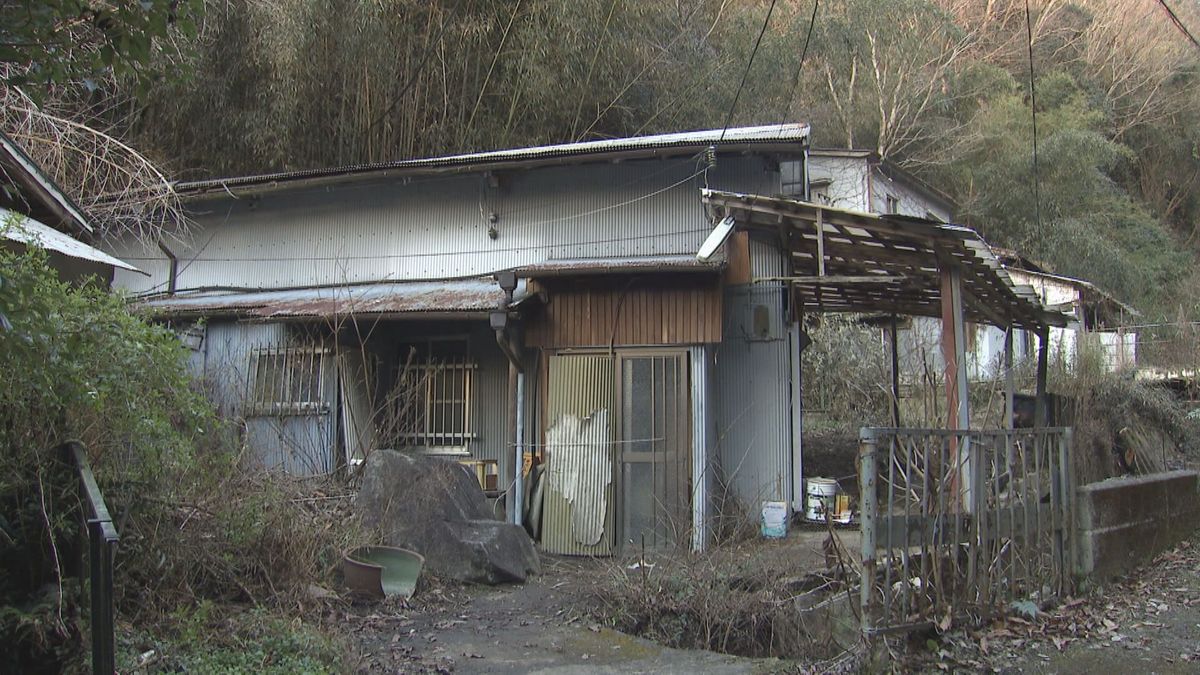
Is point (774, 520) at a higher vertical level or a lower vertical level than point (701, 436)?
lower

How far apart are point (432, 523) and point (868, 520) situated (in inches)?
167

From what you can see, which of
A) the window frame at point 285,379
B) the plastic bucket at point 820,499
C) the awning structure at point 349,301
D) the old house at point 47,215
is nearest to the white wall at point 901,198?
the plastic bucket at point 820,499

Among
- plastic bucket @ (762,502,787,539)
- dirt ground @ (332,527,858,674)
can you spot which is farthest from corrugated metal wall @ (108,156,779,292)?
dirt ground @ (332,527,858,674)

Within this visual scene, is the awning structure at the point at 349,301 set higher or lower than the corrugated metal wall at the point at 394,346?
higher

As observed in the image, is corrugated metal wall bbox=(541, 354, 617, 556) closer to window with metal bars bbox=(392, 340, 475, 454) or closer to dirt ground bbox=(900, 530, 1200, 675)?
window with metal bars bbox=(392, 340, 475, 454)

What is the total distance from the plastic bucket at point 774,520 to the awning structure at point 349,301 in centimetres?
360

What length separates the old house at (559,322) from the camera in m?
9.48

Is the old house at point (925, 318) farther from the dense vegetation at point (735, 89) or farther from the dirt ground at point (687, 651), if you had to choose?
the dirt ground at point (687, 651)

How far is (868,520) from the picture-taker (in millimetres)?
5113

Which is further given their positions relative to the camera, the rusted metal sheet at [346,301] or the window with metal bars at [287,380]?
the window with metal bars at [287,380]

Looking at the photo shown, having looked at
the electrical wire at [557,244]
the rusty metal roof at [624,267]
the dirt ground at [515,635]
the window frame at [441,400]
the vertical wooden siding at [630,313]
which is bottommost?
the dirt ground at [515,635]

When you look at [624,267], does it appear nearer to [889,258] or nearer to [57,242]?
[889,258]

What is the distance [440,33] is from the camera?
42.5ft

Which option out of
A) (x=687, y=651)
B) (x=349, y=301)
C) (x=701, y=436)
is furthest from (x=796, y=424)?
(x=349, y=301)
